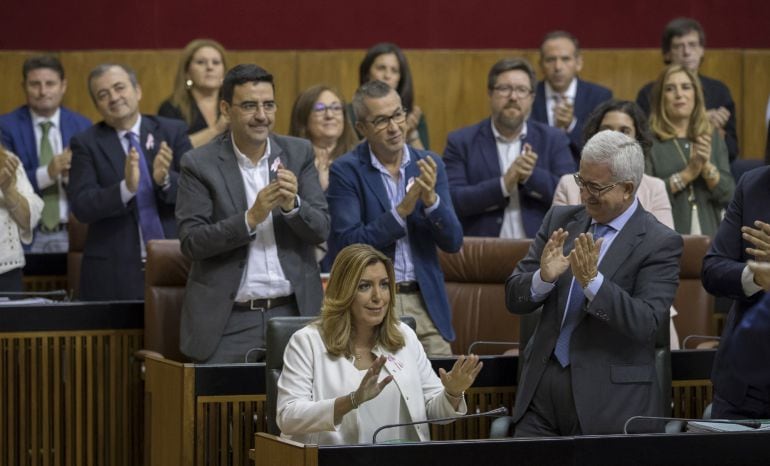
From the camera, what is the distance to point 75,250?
6.65 metres

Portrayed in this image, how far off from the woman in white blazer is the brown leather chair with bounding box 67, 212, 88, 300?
2350 mm

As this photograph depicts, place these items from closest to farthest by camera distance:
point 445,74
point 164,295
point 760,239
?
point 760,239 < point 164,295 < point 445,74

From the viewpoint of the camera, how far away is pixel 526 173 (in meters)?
5.86

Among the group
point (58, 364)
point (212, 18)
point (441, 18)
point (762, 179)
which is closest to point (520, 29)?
point (441, 18)

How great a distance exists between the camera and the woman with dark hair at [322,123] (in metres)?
6.29

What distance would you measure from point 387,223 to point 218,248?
1.89 feet

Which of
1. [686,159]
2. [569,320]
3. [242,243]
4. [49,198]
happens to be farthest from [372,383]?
[49,198]

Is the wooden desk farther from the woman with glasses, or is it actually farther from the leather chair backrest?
the woman with glasses

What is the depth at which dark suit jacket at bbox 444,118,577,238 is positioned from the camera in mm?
6004

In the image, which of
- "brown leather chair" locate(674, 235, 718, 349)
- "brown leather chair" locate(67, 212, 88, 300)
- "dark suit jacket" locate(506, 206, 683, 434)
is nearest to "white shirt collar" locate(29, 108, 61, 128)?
"brown leather chair" locate(67, 212, 88, 300)

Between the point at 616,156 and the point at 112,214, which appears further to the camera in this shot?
the point at 112,214

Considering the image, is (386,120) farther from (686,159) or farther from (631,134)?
(686,159)

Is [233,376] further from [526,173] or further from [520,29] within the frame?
[520,29]

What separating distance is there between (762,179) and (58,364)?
261 centimetres
